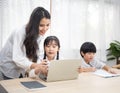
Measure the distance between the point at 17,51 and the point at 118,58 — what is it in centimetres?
268

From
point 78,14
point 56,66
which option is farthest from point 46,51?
point 78,14

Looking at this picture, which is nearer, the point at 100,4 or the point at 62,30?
the point at 62,30

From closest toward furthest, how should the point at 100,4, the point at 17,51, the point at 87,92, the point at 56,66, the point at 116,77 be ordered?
1. the point at 87,92
2. the point at 56,66
3. the point at 17,51
4. the point at 116,77
5. the point at 100,4

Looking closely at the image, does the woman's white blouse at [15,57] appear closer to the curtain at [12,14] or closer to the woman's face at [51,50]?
the woman's face at [51,50]

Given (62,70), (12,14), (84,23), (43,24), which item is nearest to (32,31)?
(43,24)

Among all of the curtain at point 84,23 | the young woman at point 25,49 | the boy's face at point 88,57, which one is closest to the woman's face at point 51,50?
the young woman at point 25,49

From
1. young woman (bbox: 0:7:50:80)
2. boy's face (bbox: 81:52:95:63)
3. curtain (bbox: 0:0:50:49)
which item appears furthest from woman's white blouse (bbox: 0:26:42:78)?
curtain (bbox: 0:0:50:49)

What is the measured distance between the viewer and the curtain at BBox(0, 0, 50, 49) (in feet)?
9.40

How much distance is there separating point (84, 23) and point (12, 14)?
131 centimetres

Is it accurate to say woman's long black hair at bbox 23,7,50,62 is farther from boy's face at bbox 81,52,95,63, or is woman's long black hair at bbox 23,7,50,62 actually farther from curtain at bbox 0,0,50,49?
curtain at bbox 0,0,50,49

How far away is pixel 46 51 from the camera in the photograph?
218cm

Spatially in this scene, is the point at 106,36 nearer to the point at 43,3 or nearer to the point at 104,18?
the point at 104,18

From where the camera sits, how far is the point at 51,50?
215 cm

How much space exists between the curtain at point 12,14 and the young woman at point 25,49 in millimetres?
1048
